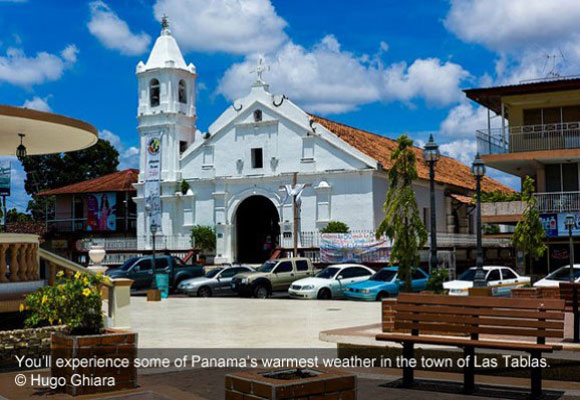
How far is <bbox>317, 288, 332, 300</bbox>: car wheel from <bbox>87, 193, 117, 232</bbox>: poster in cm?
3204

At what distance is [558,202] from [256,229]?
2193 cm

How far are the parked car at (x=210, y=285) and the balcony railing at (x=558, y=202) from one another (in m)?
15.4

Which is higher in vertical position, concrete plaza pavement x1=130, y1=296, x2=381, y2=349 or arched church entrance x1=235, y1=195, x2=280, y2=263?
arched church entrance x1=235, y1=195, x2=280, y2=263

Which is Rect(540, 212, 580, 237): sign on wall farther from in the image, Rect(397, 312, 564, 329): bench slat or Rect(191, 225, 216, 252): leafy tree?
Rect(397, 312, 564, 329): bench slat

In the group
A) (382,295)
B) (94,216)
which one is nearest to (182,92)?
(94,216)

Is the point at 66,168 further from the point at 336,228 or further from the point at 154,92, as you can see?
the point at 336,228

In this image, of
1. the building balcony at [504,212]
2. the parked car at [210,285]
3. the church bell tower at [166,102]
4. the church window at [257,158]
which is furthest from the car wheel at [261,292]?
the church bell tower at [166,102]

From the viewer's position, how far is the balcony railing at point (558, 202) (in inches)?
1405

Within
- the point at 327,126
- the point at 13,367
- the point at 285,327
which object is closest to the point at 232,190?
the point at 327,126

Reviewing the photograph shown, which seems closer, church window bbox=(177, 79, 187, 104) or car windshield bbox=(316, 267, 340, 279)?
car windshield bbox=(316, 267, 340, 279)

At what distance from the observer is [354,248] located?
39312 millimetres

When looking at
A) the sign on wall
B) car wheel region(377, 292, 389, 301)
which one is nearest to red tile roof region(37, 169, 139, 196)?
the sign on wall

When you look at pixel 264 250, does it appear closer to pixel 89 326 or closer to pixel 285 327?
pixel 285 327

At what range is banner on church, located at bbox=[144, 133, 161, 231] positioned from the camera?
51562 millimetres
